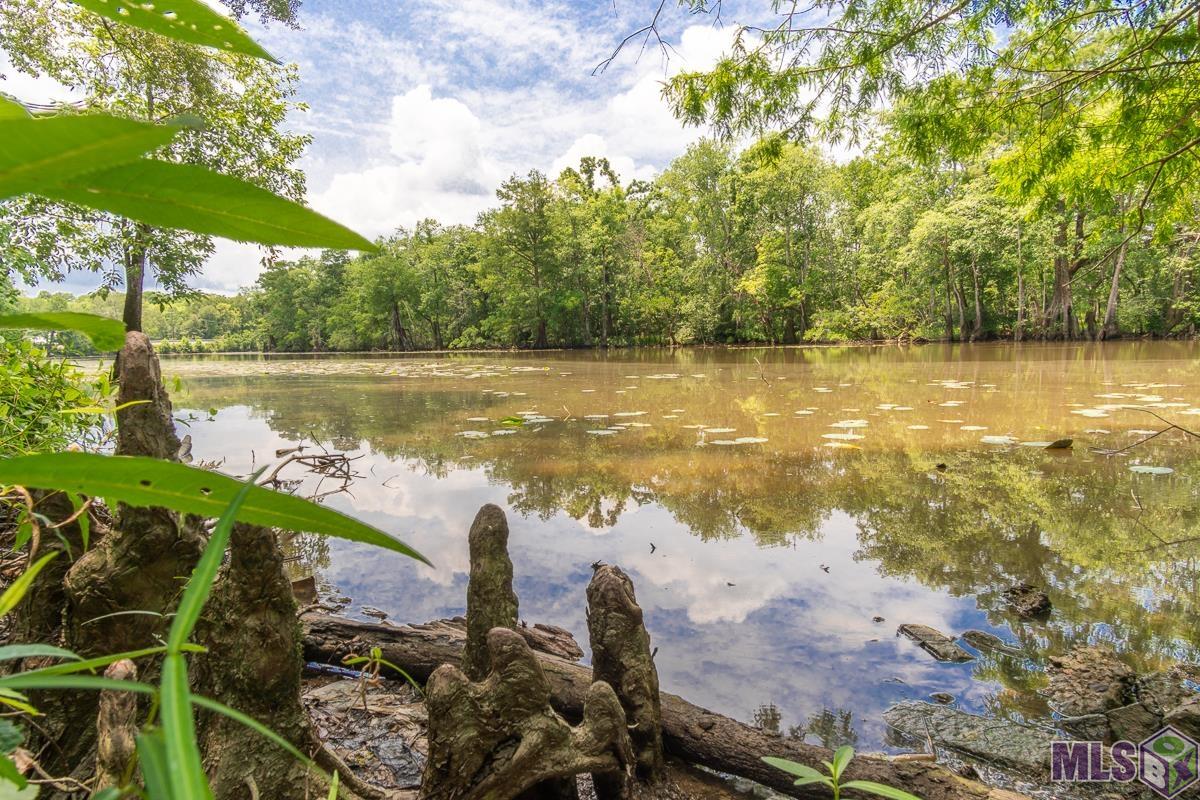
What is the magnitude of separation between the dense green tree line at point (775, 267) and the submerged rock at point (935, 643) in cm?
1706

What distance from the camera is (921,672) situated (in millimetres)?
2002

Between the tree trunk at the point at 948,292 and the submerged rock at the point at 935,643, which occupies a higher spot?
the tree trunk at the point at 948,292

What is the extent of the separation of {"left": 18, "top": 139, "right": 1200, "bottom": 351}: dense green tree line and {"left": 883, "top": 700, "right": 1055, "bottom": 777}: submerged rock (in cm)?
1751

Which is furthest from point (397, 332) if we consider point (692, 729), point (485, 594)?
point (692, 729)

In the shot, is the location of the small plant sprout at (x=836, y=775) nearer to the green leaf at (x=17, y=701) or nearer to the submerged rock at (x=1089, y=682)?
the green leaf at (x=17, y=701)

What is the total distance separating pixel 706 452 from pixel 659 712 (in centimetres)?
346

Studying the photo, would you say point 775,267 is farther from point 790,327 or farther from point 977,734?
point 977,734

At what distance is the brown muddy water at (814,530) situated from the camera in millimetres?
2043

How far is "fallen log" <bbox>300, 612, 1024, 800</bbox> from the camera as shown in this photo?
1.34 meters

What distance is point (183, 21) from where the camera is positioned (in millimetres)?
323

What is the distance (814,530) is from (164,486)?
10.7ft

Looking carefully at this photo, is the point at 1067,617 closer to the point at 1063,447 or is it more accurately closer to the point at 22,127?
the point at 1063,447

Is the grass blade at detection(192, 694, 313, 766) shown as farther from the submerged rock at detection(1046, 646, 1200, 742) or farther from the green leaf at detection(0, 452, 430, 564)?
the submerged rock at detection(1046, 646, 1200, 742)

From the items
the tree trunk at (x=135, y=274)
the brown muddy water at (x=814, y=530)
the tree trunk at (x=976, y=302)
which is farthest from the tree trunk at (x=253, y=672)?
the tree trunk at (x=976, y=302)
